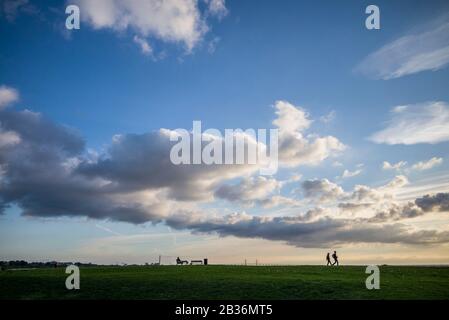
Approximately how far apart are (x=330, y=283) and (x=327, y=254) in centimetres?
2759
